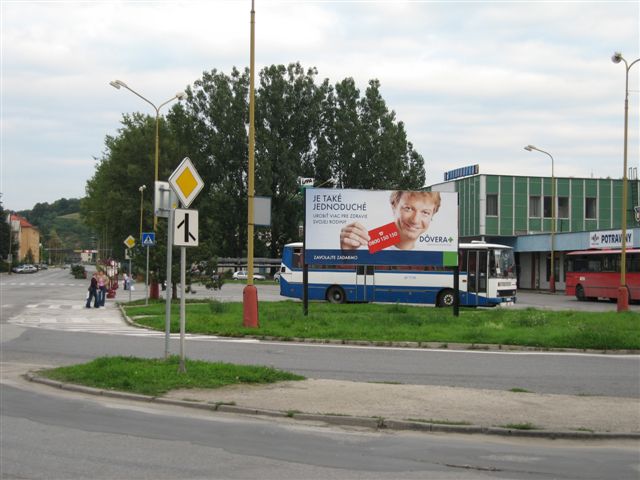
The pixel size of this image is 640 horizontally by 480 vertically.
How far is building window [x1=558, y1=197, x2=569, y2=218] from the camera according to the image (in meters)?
67.7

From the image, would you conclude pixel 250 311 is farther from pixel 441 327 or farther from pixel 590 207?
pixel 590 207

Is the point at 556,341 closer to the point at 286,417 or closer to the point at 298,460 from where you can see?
the point at 286,417

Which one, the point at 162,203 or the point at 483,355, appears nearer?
the point at 162,203

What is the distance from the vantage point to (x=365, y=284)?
35469mm

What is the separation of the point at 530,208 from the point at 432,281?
36881 millimetres

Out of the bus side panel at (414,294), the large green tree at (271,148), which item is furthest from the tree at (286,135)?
the bus side panel at (414,294)

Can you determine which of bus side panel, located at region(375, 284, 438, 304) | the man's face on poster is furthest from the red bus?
the man's face on poster

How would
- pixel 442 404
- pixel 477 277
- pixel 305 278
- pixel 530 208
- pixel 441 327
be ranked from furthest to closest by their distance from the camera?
pixel 530 208 < pixel 477 277 < pixel 305 278 < pixel 441 327 < pixel 442 404

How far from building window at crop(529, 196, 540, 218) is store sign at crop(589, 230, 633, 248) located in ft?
45.0

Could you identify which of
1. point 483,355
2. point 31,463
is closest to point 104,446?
point 31,463

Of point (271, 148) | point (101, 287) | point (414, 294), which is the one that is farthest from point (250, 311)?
point (271, 148)

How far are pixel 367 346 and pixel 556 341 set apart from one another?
4.58 meters

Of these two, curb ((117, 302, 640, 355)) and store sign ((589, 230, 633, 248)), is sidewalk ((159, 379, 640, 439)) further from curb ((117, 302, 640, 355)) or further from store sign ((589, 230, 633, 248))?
store sign ((589, 230, 633, 248))

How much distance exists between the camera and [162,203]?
13.8 m
